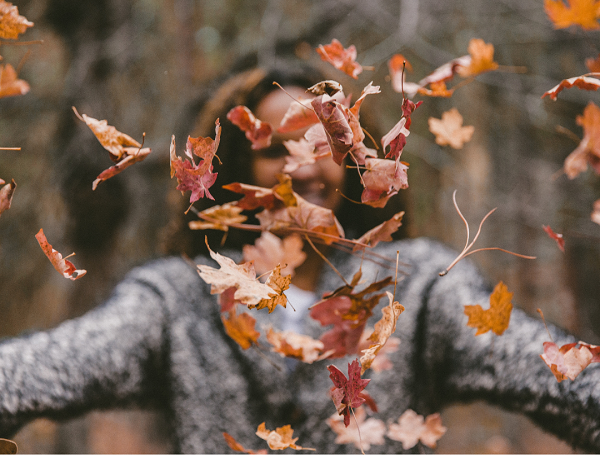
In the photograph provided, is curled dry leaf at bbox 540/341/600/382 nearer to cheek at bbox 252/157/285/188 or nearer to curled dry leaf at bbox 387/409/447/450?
curled dry leaf at bbox 387/409/447/450

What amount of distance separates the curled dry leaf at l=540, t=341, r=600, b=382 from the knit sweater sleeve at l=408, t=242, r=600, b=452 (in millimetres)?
57

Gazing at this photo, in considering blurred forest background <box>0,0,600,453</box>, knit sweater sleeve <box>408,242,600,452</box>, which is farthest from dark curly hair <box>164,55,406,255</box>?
blurred forest background <box>0,0,600,453</box>

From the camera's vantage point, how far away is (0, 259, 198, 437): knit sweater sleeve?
31 cm

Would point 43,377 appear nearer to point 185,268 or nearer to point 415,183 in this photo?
point 185,268

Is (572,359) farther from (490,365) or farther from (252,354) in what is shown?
(252,354)

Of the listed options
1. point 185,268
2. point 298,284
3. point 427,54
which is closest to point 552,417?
point 298,284

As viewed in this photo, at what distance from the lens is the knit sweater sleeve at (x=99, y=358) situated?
0.31 m

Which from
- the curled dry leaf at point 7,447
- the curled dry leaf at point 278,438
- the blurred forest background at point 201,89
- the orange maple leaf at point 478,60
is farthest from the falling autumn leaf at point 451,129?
the blurred forest background at point 201,89

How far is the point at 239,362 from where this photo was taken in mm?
538

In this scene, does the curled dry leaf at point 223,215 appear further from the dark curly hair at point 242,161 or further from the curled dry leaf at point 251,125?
the dark curly hair at point 242,161

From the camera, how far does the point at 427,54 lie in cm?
105

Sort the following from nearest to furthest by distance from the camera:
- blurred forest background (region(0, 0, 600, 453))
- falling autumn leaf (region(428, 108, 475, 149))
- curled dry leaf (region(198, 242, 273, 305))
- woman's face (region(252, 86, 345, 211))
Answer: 1. curled dry leaf (region(198, 242, 273, 305))
2. falling autumn leaf (region(428, 108, 475, 149))
3. woman's face (region(252, 86, 345, 211))
4. blurred forest background (region(0, 0, 600, 453))

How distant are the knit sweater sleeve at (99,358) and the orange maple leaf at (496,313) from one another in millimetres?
347

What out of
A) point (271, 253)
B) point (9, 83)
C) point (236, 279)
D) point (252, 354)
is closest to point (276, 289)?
point (236, 279)
